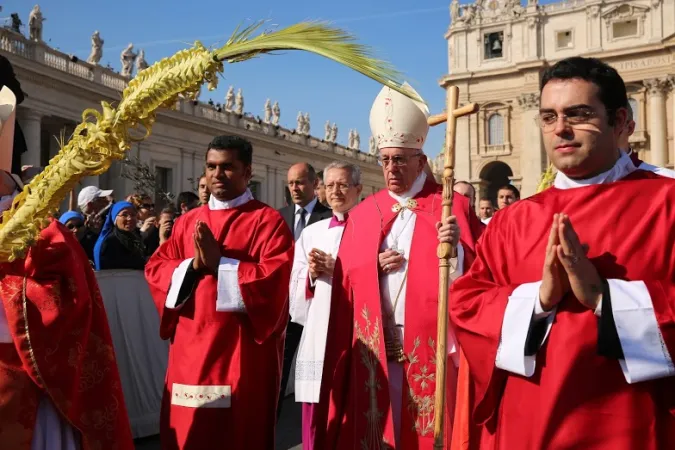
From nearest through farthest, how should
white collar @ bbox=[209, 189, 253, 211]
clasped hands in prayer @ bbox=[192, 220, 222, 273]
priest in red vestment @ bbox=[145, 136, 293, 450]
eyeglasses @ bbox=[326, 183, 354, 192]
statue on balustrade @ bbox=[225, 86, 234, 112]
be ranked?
clasped hands in prayer @ bbox=[192, 220, 222, 273] < priest in red vestment @ bbox=[145, 136, 293, 450] < white collar @ bbox=[209, 189, 253, 211] < eyeglasses @ bbox=[326, 183, 354, 192] < statue on balustrade @ bbox=[225, 86, 234, 112]

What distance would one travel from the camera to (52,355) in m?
3.24

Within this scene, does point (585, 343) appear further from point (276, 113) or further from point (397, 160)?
point (276, 113)

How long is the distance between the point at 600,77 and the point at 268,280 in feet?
7.19

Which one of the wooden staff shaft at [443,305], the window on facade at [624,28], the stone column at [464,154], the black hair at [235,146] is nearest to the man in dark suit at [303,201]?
the black hair at [235,146]

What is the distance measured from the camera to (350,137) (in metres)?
48.1

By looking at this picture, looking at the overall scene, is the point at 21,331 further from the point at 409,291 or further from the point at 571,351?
the point at 571,351

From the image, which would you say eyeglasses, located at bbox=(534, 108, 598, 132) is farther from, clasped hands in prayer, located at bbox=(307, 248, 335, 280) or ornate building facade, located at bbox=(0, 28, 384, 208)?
ornate building facade, located at bbox=(0, 28, 384, 208)

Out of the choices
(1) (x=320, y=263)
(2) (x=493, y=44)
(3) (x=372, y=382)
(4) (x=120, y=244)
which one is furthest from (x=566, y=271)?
(2) (x=493, y=44)

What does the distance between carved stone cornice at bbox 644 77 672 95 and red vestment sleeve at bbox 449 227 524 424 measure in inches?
1838

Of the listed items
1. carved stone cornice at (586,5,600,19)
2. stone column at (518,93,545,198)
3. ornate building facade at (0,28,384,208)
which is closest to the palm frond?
ornate building facade at (0,28,384,208)

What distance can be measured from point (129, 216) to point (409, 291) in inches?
152

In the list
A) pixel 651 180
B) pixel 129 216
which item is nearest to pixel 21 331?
pixel 651 180

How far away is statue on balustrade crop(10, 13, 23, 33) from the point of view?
22.2m

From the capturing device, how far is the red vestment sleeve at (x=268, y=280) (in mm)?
4086
